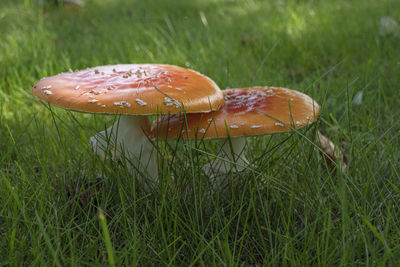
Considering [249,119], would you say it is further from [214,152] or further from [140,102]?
Result: [214,152]

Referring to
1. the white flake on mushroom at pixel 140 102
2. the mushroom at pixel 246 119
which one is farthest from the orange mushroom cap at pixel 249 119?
the white flake on mushroom at pixel 140 102

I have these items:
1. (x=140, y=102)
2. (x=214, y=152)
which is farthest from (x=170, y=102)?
(x=214, y=152)

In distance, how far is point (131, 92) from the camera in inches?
49.5

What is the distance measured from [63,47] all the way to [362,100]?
2.76 m

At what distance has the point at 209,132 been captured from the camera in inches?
54.4

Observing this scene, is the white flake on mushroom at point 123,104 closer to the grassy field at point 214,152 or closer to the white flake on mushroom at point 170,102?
the white flake on mushroom at point 170,102

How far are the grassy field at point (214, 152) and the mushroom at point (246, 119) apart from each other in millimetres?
68

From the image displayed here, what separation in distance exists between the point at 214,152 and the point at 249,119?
569 millimetres

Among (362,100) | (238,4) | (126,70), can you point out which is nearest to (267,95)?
(126,70)

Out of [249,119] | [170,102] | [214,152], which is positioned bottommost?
[214,152]

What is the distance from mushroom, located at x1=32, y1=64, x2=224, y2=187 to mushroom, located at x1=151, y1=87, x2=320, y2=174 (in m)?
0.07

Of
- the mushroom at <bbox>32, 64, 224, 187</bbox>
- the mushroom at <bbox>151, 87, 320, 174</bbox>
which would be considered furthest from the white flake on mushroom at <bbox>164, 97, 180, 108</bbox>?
the mushroom at <bbox>151, 87, 320, 174</bbox>

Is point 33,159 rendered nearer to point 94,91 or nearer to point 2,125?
point 2,125

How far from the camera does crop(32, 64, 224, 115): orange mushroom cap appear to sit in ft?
3.98
